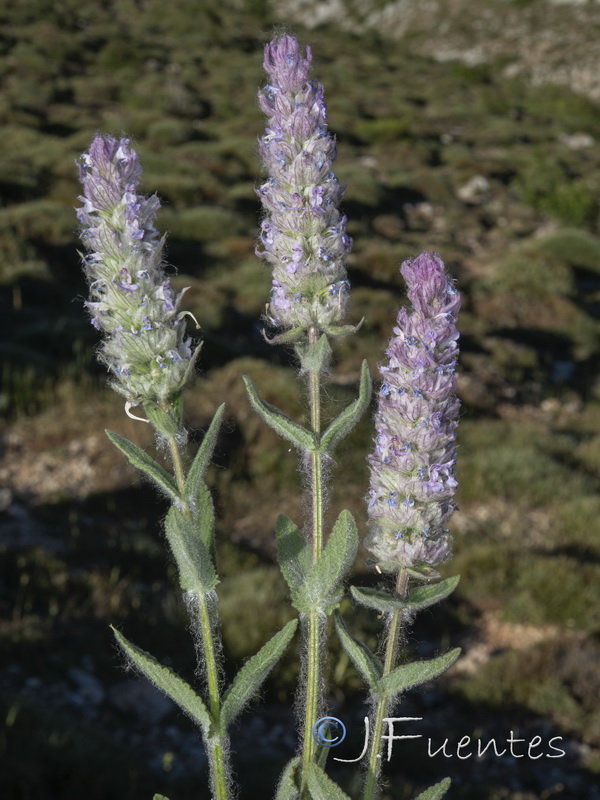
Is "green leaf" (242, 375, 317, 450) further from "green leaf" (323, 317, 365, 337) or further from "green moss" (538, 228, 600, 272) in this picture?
"green moss" (538, 228, 600, 272)

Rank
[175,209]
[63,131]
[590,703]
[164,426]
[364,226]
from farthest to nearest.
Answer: [63,131] → [364,226] → [175,209] → [590,703] → [164,426]

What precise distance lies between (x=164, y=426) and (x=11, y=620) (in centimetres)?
398

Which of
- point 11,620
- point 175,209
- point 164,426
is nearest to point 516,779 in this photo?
point 11,620

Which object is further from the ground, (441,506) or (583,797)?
(441,506)

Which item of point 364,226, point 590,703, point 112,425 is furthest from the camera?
point 364,226

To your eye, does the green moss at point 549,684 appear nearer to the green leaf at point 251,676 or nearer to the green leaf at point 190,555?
the green leaf at point 251,676

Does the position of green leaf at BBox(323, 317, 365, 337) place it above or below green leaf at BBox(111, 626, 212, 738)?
above

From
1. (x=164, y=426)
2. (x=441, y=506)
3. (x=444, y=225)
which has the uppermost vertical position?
(x=164, y=426)

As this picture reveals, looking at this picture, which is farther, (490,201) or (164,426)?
(490,201)

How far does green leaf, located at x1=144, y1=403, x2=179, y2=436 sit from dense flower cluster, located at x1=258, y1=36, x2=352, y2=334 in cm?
33

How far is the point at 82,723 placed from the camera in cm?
437

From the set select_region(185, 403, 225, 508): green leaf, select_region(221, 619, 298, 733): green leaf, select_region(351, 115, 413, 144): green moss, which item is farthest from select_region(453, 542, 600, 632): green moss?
select_region(351, 115, 413, 144): green moss

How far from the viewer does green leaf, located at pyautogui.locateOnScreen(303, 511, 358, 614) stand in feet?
5.17

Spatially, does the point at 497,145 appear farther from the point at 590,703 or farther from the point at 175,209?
the point at 590,703
